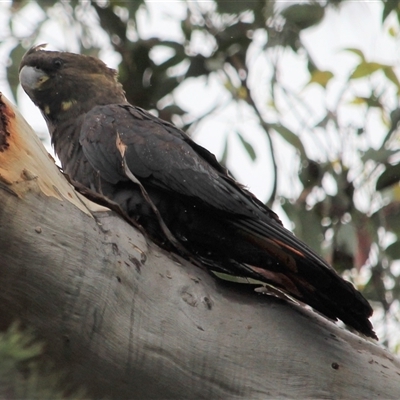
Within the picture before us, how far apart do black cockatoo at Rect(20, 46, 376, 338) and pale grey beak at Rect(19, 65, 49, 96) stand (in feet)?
1.10

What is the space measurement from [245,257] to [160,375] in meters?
0.58

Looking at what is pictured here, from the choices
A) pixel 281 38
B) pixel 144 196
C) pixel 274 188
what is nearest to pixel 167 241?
pixel 144 196

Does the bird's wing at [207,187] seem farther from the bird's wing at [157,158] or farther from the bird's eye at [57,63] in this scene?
the bird's eye at [57,63]

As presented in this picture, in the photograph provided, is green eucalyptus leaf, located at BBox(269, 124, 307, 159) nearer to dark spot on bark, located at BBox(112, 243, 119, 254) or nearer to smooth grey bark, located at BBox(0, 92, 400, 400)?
smooth grey bark, located at BBox(0, 92, 400, 400)

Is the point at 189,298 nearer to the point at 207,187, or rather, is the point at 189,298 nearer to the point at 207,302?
the point at 207,302

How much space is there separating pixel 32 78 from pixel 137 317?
1512 mm

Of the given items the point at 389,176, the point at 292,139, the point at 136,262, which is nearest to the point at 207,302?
the point at 136,262

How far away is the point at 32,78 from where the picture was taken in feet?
9.53

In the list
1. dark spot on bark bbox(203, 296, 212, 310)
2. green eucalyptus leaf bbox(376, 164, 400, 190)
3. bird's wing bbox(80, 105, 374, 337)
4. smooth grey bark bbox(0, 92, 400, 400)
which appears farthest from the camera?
green eucalyptus leaf bbox(376, 164, 400, 190)

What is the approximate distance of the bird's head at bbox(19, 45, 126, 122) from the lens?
288cm

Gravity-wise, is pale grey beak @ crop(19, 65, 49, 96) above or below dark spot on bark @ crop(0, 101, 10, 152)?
above

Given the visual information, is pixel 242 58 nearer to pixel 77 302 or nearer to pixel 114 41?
pixel 114 41

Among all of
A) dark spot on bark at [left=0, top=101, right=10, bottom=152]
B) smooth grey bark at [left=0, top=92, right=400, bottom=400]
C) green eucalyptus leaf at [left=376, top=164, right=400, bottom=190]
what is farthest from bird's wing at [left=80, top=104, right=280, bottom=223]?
green eucalyptus leaf at [left=376, top=164, right=400, bottom=190]

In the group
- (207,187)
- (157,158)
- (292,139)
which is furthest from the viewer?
(292,139)
